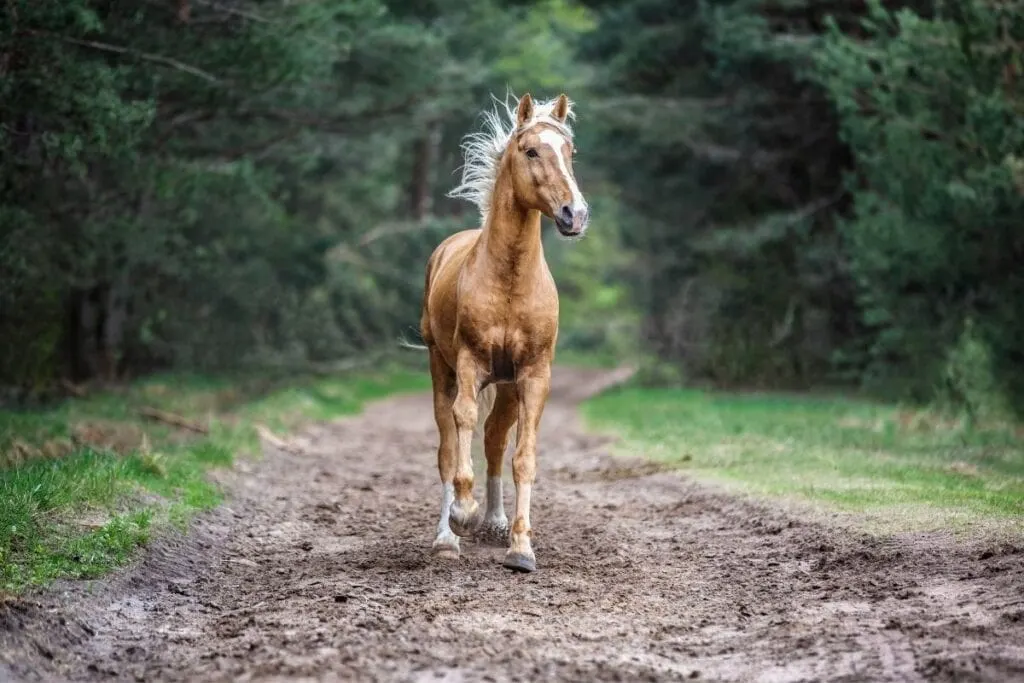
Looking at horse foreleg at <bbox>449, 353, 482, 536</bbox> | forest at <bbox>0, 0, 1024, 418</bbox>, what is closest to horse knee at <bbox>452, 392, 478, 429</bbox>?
horse foreleg at <bbox>449, 353, 482, 536</bbox>

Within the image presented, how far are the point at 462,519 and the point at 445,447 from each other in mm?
1037

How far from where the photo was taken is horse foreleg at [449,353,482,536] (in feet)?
30.4

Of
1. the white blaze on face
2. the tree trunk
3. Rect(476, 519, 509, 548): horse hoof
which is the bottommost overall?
Rect(476, 519, 509, 548): horse hoof

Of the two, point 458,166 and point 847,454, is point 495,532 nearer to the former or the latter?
point 847,454

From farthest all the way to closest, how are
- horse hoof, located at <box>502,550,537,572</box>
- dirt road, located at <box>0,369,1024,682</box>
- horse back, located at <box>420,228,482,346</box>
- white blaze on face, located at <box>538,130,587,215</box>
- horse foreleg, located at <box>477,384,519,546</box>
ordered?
1. horse foreleg, located at <box>477,384,519,546</box>
2. horse back, located at <box>420,228,482,346</box>
3. horse hoof, located at <box>502,550,537,572</box>
4. white blaze on face, located at <box>538,130,587,215</box>
5. dirt road, located at <box>0,369,1024,682</box>

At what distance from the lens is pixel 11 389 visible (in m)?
18.2

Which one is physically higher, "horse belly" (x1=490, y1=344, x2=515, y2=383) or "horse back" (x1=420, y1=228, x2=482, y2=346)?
"horse back" (x1=420, y1=228, x2=482, y2=346)

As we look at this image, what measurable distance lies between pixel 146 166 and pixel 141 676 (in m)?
Result: 12.8

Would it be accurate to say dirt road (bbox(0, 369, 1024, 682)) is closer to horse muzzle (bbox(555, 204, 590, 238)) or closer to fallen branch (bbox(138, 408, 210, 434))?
horse muzzle (bbox(555, 204, 590, 238))

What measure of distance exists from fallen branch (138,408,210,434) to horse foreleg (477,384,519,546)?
277 inches

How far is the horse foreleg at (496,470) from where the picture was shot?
10391mm

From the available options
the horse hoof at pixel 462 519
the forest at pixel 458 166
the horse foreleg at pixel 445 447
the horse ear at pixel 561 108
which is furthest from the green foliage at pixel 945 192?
the horse hoof at pixel 462 519

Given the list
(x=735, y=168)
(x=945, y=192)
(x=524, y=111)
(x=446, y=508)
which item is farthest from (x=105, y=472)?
(x=735, y=168)

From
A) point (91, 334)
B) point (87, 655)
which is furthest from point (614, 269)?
point (87, 655)
